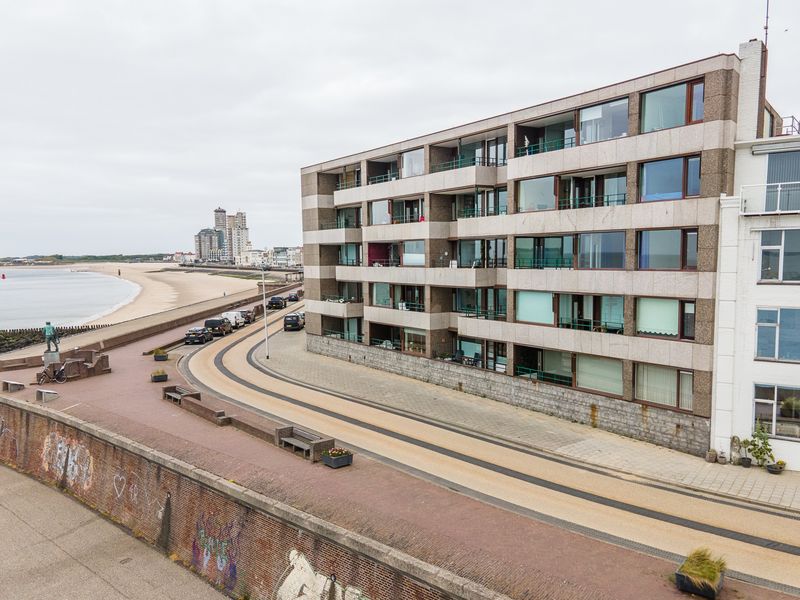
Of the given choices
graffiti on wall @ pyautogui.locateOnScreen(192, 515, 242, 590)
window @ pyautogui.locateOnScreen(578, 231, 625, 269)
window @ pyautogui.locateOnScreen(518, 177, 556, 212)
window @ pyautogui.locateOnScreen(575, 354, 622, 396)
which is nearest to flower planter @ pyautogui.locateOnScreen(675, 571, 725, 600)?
graffiti on wall @ pyautogui.locateOnScreen(192, 515, 242, 590)

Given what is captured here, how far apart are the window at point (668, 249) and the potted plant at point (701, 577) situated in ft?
51.6

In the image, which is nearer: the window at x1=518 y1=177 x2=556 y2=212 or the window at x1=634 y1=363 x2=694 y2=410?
the window at x1=634 y1=363 x2=694 y2=410

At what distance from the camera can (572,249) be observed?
30062 mm

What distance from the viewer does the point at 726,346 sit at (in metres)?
23.5

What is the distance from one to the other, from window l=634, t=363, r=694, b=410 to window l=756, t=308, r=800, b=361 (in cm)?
Answer: 330

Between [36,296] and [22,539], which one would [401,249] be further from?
[36,296]

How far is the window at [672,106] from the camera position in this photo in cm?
2458

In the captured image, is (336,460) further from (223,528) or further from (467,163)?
(467,163)

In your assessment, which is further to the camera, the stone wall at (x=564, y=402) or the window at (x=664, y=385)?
the window at (x=664, y=385)

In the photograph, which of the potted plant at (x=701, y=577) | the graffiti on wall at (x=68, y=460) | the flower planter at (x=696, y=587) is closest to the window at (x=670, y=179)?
the potted plant at (x=701, y=577)

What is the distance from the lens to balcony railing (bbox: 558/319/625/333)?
92.2ft

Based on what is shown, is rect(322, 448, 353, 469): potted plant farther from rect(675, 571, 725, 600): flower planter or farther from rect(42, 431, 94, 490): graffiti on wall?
rect(42, 431, 94, 490): graffiti on wall

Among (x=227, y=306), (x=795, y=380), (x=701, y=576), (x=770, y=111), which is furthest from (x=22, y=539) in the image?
(x=227, y=306)

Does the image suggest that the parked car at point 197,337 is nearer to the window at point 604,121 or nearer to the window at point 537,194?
the window at point 537,194
